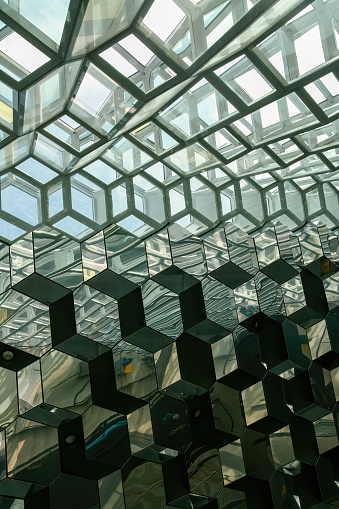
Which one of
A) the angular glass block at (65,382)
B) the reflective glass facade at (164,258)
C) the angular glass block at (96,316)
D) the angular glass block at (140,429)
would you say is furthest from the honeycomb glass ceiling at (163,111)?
the angular glass block at (140,429)

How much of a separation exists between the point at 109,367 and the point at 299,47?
12.7 feet

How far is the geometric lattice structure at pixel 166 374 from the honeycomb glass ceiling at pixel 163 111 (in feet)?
1.49

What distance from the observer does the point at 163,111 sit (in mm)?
6137

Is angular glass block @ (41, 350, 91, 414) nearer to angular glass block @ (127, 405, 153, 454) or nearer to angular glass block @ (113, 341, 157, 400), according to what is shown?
angular glass block @ (113, 341, 157, 400)

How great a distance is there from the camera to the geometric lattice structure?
5.68 metres

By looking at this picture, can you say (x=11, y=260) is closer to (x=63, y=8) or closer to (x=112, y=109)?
(x=112, y=109)

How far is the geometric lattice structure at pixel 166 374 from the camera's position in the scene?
5684 mm

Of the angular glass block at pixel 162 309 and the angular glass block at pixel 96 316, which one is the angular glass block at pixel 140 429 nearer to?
the angular glass block at pixel 96 316

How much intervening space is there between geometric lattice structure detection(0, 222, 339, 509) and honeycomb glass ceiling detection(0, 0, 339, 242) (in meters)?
0.45

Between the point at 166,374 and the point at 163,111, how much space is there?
301 centimetres

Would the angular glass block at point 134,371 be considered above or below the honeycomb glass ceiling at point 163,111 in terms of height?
below

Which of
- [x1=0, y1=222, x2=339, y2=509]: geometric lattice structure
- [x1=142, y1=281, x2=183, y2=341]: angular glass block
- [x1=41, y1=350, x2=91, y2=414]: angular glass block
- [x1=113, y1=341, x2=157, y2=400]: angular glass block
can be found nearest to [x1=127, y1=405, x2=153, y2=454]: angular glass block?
[x1=0, y1=222, x2=339, y2=509]: geometric lattice structure

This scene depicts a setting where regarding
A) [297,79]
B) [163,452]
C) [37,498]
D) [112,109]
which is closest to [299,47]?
[297,79]

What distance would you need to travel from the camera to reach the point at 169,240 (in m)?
7.14
